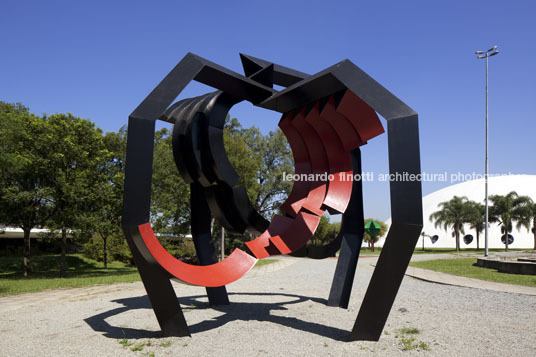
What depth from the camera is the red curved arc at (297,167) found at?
32.5ft

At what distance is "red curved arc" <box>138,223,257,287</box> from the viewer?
22.3 ft

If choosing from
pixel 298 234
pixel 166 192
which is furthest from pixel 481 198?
pixel 298 234

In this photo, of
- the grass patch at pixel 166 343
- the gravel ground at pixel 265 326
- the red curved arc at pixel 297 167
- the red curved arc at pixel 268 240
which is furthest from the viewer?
the red curved arc at pixel 297 167

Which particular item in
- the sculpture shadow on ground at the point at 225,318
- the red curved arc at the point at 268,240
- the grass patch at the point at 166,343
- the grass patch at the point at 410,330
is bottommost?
the sculpture shadow on ground at the point at 225,318

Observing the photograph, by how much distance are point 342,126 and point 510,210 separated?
54347 millimetres

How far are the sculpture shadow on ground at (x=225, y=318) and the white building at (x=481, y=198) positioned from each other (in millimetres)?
62417

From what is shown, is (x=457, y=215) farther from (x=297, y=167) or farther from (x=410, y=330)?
(x=410, y=330)

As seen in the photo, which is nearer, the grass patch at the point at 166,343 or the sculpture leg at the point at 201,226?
the grass patch at the point at 166,343

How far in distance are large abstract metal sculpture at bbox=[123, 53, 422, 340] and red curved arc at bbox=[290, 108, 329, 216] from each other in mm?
26

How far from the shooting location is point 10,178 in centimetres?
2189

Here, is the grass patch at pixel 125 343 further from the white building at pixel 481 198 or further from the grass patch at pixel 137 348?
the white building at pixel 481 198

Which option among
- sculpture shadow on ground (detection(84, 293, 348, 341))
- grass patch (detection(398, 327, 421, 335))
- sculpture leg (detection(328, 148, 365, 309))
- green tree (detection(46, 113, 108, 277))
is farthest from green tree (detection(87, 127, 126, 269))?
grass patch (detection(398, 327, 421, 335))

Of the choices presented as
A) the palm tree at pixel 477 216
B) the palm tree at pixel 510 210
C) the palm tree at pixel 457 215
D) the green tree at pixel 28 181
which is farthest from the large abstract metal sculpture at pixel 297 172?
the palm tree at pixel 477 216

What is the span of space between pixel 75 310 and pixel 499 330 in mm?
9988
